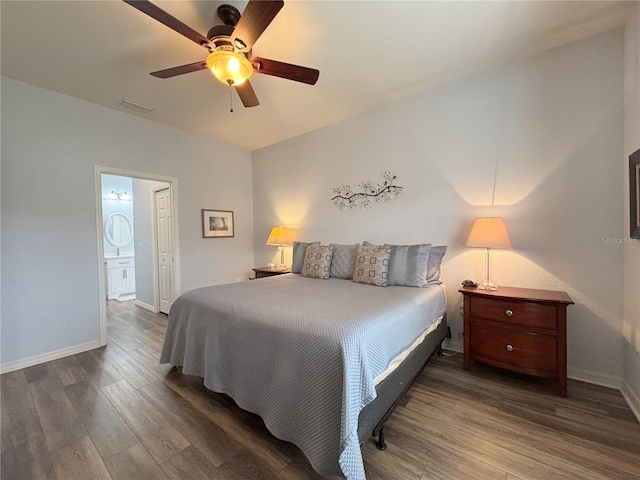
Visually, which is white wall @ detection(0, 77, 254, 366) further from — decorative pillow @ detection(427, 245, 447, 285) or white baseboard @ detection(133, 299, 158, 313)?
decorative pillow @ detection(427, 245, 447, 285)

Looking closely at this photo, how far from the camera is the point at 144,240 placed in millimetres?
4562

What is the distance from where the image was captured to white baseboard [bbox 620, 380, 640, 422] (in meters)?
1.70

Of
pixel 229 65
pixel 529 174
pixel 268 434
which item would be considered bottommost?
pixel 268 434

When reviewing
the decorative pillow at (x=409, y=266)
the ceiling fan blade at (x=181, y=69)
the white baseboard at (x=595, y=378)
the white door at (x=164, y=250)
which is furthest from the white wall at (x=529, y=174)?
the white door at (x=164, y=250)

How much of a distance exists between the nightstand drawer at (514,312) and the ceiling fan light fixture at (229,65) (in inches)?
100

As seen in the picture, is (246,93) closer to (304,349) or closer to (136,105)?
(136,105)

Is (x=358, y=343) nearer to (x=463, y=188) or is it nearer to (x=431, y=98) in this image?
(x=463, y=188)

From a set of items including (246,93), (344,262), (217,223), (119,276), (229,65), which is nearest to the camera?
(229,65)

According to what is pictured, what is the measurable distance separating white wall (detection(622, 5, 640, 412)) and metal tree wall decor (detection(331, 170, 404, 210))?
176cm

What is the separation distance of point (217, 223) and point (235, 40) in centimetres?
303

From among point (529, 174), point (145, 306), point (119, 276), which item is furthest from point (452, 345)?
point (119, 276)

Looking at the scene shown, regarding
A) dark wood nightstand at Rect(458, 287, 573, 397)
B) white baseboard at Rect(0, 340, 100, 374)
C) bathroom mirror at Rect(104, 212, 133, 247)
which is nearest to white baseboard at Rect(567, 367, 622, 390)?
dark wood nightstand at Rect(458, 287, 573, 397)

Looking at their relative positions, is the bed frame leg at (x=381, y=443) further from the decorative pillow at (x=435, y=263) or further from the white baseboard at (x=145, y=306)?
the white baseboard at (x=145, y=306)

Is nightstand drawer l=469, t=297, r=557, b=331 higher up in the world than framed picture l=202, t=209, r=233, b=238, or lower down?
lower down
